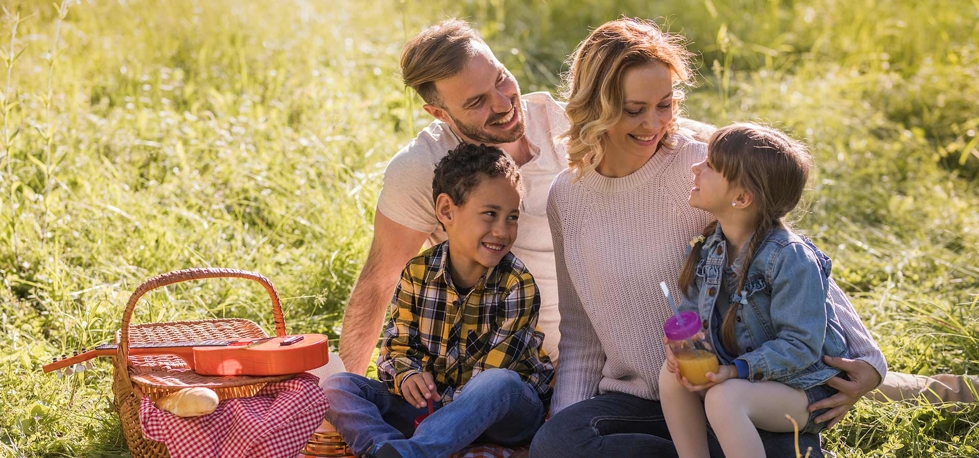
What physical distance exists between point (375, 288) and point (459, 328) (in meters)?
0.53

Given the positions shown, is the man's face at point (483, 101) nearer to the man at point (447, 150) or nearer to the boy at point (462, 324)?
the man at point (447, 150)

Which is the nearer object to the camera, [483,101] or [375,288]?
[483,101]

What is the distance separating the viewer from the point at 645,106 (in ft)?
9.43

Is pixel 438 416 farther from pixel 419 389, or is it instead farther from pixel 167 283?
pixel 167 283

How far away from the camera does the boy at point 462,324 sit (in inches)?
118

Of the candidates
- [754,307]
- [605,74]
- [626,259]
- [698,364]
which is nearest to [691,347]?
[698,364]

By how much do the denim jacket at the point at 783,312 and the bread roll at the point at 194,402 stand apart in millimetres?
1367

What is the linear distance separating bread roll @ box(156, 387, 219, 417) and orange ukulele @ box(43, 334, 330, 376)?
0.55 ft

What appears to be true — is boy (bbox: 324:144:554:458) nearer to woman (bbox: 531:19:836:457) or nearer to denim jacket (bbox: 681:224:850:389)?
woman (bbox: 531:19:836:457)

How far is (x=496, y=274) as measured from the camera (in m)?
3.10

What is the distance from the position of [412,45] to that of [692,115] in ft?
11.3

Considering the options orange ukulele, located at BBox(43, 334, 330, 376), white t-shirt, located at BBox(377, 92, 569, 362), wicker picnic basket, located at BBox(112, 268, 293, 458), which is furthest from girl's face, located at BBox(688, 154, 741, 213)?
wicker picnic basket, located at BBox(112, 268, 293, 458)

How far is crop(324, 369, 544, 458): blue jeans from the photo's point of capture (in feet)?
8.97

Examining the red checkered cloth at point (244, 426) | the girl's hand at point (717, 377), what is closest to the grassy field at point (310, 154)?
the red checkered cloth at point (244, 426)
